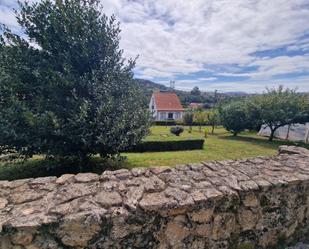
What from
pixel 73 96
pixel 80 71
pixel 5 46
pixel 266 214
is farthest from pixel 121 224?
pixel 5 46

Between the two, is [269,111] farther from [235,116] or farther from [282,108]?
[235,116]

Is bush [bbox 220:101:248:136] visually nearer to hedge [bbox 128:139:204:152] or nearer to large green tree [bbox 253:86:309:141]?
large green tree [bbox 253:86:309:141]

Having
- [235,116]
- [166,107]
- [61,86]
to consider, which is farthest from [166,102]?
[61,86]

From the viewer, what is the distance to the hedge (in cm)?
1150

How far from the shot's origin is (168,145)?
12.2 m

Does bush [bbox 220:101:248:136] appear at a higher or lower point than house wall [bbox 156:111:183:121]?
higher

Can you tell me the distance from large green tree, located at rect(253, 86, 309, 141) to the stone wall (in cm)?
1633

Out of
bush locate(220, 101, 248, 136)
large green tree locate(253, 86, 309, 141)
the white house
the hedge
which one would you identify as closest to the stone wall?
the hedge

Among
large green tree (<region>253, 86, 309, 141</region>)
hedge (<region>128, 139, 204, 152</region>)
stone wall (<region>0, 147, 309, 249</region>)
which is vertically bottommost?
hedge (<region>128, 139, 204, 152</region>)

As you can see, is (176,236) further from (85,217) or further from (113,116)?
(113,116)

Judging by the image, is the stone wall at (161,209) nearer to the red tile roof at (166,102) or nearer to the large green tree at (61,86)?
the large green tree at (61,86)

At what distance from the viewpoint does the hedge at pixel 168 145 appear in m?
11.5

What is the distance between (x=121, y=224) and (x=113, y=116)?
13.9 ft

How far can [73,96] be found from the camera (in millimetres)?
5895
